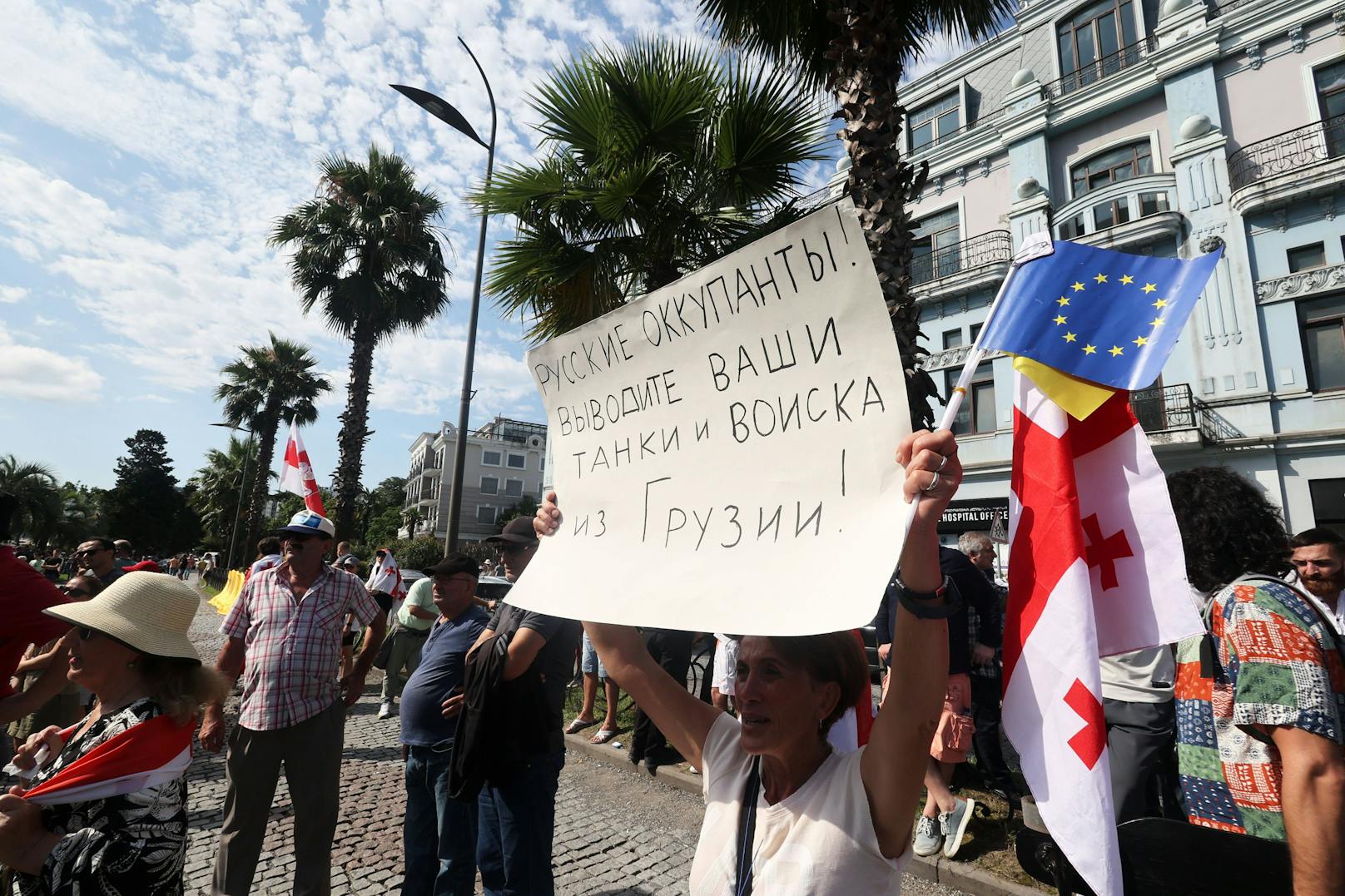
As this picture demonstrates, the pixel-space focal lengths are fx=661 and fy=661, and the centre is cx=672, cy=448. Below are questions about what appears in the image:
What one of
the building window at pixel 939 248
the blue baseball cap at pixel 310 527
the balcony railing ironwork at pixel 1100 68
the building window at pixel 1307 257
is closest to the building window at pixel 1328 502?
the building window at pixel 1307 257

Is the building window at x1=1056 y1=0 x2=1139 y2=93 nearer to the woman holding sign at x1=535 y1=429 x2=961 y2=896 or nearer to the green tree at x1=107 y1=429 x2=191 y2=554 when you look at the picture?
the woman holding sign at x1=535 y1=429 x2=961 y2=896

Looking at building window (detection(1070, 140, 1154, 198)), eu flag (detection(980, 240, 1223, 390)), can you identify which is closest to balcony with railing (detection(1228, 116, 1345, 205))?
building window (detection(1070, 140, 1154, 198))

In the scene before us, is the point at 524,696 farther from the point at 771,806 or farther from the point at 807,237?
the point at 807,237

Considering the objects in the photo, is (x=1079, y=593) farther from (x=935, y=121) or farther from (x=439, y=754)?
(x=935, y=121)

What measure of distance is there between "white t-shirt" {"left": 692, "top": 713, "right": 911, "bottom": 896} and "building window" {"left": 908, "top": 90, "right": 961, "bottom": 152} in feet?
72.7

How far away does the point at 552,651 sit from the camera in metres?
3.08

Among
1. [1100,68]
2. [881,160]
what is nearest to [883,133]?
[881,160]

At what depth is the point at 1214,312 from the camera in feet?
48.1

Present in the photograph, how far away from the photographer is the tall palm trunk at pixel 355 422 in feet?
51.5

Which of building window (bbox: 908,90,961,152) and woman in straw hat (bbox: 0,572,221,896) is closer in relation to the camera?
woman in straw hat (bbox: 0,572,221,896)

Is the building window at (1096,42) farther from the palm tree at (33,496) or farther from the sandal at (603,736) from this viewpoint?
the palm tree at (33,496)

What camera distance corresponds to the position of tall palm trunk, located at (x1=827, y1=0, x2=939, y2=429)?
4.45 m

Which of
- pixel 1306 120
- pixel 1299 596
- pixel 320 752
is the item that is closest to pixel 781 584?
pixel 1299 596

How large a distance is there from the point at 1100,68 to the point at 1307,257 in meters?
7.19
